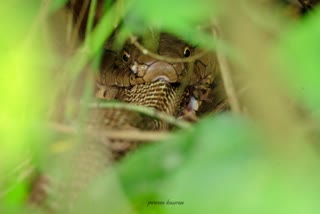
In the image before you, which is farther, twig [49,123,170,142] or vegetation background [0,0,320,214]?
twig [49,123,170,142]

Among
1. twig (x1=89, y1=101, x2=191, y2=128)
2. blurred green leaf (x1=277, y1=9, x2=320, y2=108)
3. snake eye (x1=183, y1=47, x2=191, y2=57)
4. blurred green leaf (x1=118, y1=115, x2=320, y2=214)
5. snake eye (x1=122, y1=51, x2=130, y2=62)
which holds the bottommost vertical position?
snake eye (x1=122, y1=51, x2=130, y2=62)

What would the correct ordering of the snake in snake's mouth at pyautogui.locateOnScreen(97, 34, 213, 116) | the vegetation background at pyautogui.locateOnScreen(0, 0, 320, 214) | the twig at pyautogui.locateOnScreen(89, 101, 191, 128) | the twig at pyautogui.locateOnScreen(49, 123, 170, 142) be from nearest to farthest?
1. the vegetation background at pyautogui.locateOnScreen(0, 0, 320, 214)
2. the twig at pyautogui.locateOnScreen(49, 123, 170, 142)
3. the twig at pyautogui.locateOnScreen(89, 101, 191, 128)
4. the snake in snake's mouth at pyautogui.locateOnScreen(97, 34, 213, 116)

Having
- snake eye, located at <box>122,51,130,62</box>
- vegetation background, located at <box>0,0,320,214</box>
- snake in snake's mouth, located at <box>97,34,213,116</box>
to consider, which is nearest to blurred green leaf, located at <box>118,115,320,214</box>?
vegetation background, located at <box>0,0,320,214</box>

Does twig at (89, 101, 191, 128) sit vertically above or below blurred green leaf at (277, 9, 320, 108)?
below

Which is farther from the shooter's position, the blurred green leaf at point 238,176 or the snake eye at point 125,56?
the snake eye at point 125,56

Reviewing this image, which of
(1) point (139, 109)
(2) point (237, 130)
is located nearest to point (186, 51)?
(1) point (139, 109)

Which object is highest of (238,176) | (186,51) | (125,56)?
(238,176)

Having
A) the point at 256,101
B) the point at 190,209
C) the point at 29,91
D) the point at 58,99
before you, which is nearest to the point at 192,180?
the point at 190,209

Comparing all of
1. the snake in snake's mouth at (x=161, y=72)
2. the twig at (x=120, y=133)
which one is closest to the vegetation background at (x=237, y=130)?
the twig at (x=120, y=133)

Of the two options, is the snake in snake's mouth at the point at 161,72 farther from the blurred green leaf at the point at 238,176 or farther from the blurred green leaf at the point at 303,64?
the blurred green leaf at the point at 303,64

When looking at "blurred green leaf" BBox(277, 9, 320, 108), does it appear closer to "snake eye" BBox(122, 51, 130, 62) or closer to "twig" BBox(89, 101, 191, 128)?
"twig" BBox(89, 101, 191, 128)

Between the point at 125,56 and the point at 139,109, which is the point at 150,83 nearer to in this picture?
the point at 125,56

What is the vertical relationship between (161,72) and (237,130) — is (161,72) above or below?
below

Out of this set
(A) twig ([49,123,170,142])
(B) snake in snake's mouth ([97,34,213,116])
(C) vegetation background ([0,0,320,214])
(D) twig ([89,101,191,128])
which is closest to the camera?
(C) vegetation background ([0,0,320,214])
